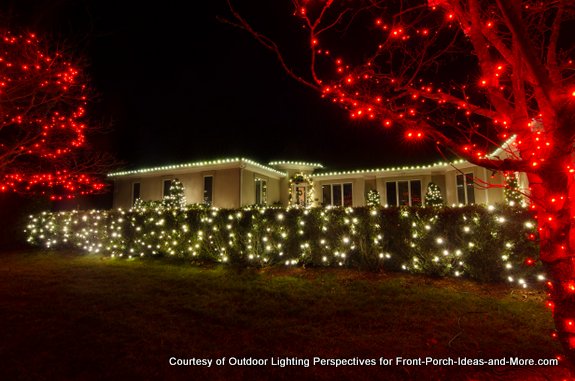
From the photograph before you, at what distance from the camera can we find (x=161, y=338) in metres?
4.11

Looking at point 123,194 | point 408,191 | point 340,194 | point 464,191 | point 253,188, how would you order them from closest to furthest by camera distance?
1. point 464,191
2. point 253,188
3. point 408,191
4. point 123,194
5. point 340,194

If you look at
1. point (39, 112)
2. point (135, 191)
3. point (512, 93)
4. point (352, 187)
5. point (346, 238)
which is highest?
point (39, 112)

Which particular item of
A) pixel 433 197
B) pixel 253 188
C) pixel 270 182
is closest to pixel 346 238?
pixel 433 197

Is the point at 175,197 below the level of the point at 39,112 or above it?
below

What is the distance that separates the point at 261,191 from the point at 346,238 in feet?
35.1

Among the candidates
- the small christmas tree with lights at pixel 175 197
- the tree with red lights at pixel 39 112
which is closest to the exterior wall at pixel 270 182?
the small christmas tree with lights at pixel 175 197

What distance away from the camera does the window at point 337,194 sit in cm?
1978

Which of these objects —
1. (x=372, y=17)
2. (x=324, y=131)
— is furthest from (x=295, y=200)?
(x=372, y=17)

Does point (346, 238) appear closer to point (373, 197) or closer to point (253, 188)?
point (253, 188)

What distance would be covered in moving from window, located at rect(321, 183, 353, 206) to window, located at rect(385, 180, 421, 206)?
2.22 m

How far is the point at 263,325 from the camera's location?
4.60m

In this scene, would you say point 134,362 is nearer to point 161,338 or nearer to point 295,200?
point 161,338

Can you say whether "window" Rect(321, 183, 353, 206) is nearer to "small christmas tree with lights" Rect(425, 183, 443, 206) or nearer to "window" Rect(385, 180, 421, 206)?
"window" Rect(385, 180, 421, 206)

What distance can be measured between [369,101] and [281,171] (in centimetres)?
1633
